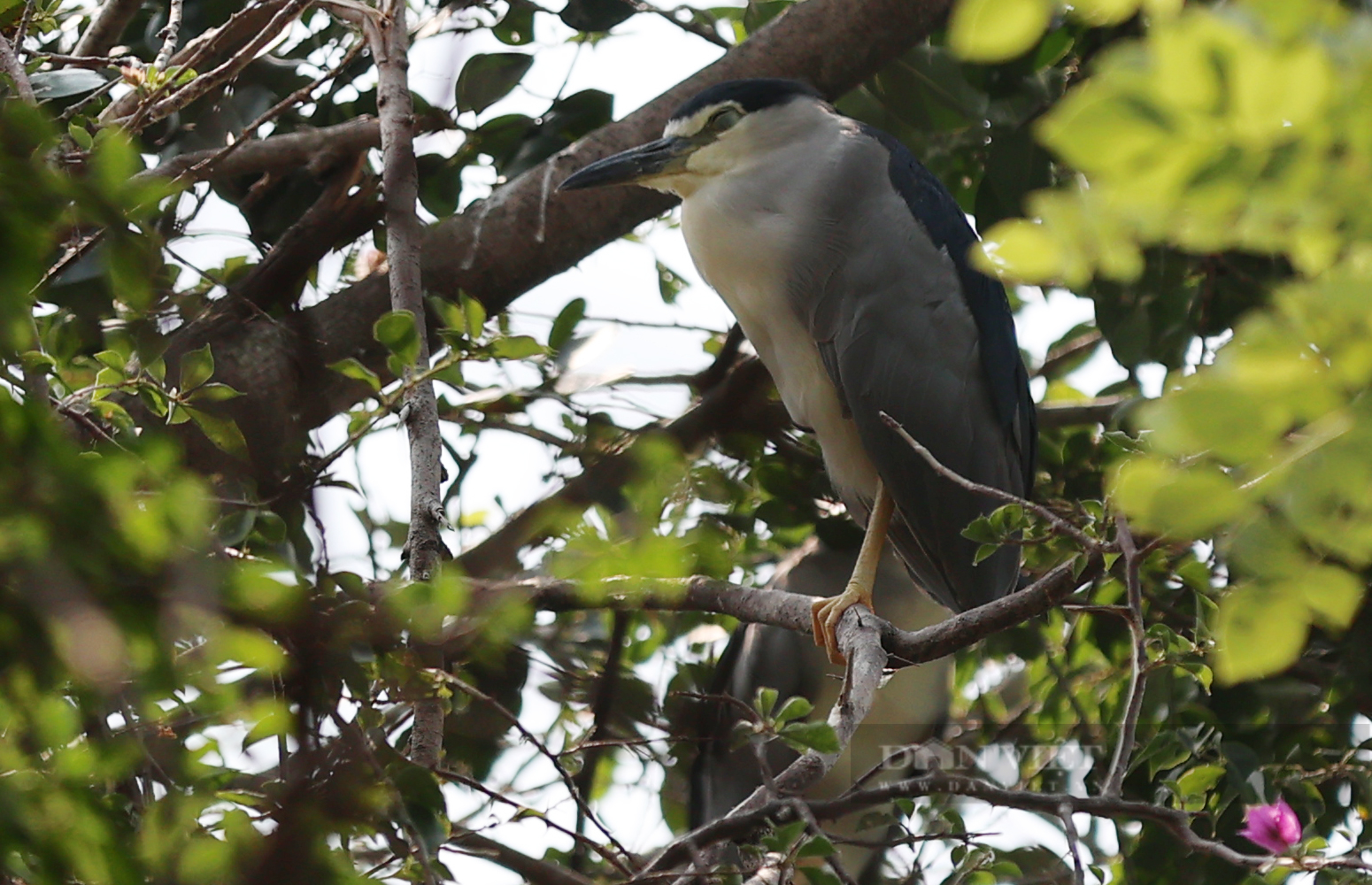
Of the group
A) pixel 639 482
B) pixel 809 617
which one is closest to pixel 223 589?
pixel 639 482

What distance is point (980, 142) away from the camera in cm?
259

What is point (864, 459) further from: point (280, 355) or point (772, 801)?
point (772, 801)

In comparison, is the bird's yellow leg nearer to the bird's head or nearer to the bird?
the bird

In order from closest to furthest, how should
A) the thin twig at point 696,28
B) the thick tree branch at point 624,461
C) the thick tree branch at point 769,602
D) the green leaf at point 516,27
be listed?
1. the thick tree branch at point 769,602
2. the thick tree branch at point 624,461
3. the green leaf at point 516,27
4. the thin twig at point 696,28

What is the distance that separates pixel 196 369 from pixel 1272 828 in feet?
4.35

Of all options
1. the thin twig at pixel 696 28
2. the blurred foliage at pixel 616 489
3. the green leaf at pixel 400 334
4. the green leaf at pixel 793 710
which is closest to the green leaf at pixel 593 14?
the blurred foliage at pixel 616 489

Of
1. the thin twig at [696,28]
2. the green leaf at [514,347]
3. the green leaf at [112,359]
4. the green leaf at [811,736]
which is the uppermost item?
the thin twig at [696,28]

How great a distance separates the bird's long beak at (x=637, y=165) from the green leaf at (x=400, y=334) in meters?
0.87

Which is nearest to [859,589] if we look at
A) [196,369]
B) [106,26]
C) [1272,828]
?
[1272,828]

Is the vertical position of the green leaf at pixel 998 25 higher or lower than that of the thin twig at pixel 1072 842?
higher

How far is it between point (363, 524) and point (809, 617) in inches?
28.6

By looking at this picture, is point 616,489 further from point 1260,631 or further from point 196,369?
point 1260,631

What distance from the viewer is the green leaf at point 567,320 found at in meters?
1.92

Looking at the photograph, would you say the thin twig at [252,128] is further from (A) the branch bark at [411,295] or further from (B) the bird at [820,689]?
(B) the bird at [820,689]
